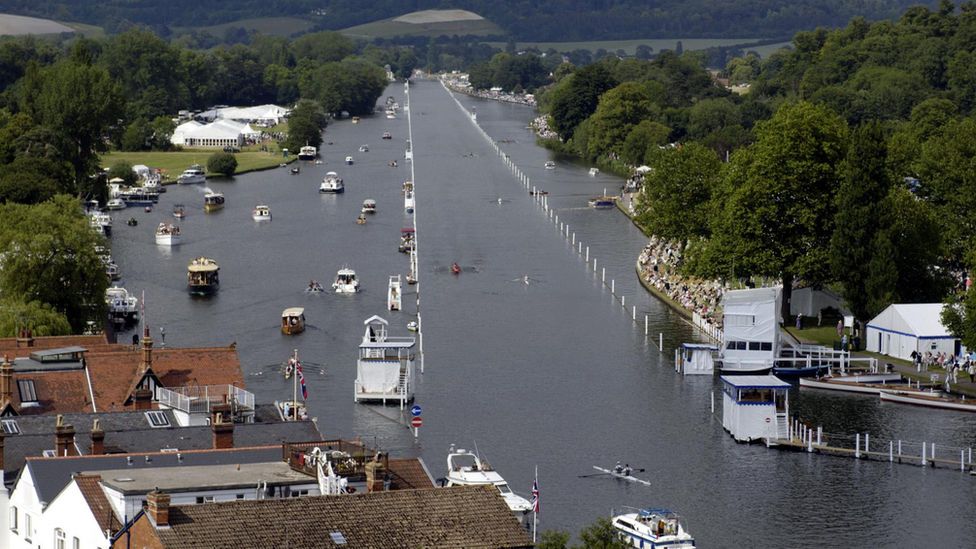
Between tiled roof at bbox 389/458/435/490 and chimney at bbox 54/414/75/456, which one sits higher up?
chimney at bbox 54/414/75/456

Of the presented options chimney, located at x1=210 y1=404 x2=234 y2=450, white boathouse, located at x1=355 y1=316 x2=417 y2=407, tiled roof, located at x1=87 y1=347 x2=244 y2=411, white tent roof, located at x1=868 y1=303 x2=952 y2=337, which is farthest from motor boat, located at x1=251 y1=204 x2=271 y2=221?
chimney, located at x1=210 y1=404 x2=234 y2=450

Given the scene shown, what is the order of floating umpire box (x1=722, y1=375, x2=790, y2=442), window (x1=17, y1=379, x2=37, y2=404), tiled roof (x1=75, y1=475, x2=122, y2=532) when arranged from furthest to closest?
floating umpire box (x1=722, y1=375, x2=790, y2=442)
window (x1=17, y1=379, x2=37, y2=404)
tiled roof (x1=75, y1=475, x2=122, y2=532)

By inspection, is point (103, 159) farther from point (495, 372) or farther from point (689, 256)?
point (495, 372)

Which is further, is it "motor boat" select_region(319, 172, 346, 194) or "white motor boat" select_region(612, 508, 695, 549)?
"motor boat" select_region(319, 172, 346, 194)

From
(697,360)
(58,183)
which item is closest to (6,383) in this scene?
(697,360)

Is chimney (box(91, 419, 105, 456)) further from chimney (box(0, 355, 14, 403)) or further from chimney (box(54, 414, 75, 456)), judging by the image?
chimney (box(0, 355, 14, 403))

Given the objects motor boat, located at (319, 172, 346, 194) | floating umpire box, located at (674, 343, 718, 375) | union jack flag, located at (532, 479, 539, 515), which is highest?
motor boat, located at (319, 172, 346, 194)

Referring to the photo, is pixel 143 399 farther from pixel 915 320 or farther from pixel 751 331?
pixel 915 320

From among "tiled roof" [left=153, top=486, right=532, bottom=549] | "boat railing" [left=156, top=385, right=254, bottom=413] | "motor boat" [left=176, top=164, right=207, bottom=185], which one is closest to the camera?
"tiled roof" [left=153, top=486, right=532, bottom=549]

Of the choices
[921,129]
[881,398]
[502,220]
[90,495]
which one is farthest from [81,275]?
[921,129]
